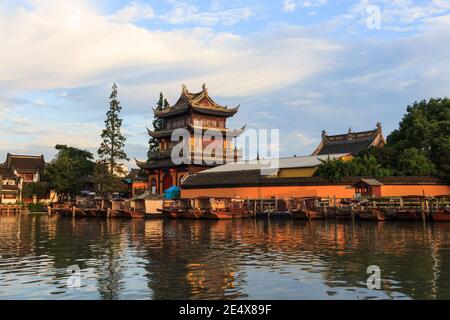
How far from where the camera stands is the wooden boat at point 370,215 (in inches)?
1431

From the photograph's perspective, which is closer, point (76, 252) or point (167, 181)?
point (76, 252)

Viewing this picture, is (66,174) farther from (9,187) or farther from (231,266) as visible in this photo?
(231,266)

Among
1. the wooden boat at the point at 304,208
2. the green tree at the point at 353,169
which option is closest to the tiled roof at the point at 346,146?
the green tree at the point at 353,169

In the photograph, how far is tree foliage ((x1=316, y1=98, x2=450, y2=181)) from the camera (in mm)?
42375

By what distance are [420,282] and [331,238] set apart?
39.0 feet

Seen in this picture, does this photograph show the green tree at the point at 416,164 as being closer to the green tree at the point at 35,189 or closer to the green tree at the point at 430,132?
the green tree at the point at 430,132

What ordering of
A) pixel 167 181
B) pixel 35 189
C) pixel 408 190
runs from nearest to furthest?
pixel 408 190 → pixel 167 181 → pixel 35 189

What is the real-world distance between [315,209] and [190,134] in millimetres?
25996

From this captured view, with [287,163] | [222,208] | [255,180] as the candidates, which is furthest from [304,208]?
[287,163]

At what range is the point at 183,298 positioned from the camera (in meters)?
11.8

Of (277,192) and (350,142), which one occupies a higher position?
(350,142)

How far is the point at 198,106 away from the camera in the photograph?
205ft
